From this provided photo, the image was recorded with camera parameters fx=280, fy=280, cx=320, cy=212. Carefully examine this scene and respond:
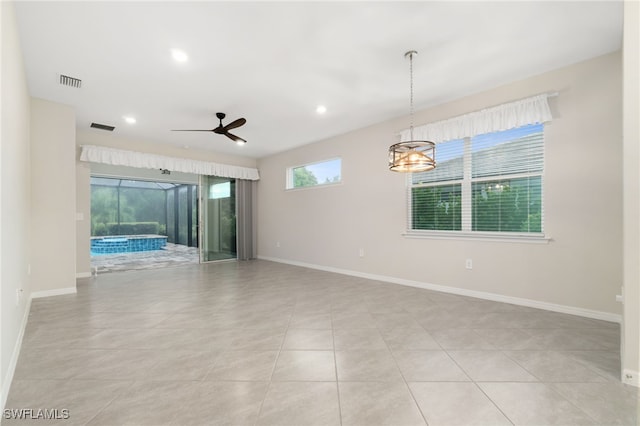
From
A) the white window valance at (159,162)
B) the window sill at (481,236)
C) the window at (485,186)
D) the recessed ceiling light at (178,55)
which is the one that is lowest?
the window sill at (481,236)

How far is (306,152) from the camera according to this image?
631 cm

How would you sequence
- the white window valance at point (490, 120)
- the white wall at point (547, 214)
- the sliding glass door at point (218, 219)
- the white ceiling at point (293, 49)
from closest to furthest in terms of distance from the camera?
the white ceiling at point (293, 49) → the white wall at point (547, 214) → the white window valance at point (490, 120) → the sliding glass door at point (218, 219)

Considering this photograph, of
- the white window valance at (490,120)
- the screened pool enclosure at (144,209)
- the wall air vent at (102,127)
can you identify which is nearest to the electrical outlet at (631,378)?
the white window valance at (490,120)

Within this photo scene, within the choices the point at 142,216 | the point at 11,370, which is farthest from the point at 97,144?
the point at 142,216

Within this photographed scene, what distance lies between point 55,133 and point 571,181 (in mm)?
6618

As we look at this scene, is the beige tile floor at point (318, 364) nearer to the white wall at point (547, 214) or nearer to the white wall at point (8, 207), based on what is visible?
the white wall at point (8, 207)

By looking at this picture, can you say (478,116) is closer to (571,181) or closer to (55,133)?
(571,181)

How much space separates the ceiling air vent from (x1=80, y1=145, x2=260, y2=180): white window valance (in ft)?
6.77

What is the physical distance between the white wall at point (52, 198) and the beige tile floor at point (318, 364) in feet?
1.53

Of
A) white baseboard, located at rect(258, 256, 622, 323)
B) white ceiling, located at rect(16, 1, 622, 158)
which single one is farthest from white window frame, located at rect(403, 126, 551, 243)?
white ceiling, located at rect(16, 1, 622, 158)

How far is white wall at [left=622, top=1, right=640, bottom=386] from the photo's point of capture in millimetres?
1783

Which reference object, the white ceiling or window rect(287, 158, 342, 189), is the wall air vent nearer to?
the white ceiling

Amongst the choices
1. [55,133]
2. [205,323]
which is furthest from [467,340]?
[55,133]

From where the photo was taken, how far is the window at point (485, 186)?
3.39 meters
